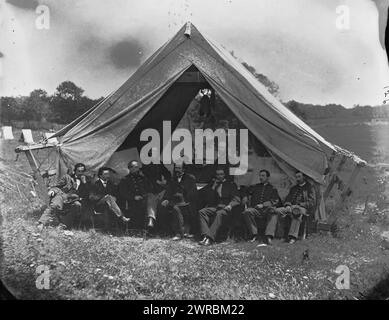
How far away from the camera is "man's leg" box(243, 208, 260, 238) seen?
3.95 meters

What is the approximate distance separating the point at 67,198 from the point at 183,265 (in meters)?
1.25

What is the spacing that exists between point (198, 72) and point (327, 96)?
4.07 feet

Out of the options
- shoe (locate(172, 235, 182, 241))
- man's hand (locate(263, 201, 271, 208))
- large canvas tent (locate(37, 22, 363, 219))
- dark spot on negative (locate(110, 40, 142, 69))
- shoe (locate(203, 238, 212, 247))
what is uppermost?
dark spot on negative (locate(110, 40, 142, 69))

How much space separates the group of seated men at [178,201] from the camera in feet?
12.9

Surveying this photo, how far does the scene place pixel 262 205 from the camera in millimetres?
3986

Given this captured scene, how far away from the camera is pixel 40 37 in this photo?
12.2 ft

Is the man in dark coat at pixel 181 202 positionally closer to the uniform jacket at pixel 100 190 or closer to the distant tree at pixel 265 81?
the uniform jacket at pixel 100 190

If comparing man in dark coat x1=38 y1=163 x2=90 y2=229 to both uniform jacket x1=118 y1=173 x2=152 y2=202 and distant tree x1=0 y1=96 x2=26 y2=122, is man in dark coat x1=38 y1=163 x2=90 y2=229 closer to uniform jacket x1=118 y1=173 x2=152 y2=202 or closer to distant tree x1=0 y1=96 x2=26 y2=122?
uniform jacket x1=118 y1=173 x2=152 y2=202

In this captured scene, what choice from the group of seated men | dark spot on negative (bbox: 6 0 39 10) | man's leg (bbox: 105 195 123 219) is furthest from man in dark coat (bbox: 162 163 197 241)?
dark spot on negative (bbox: 6 0 39 10)

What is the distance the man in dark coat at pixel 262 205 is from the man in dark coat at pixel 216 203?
0.13 m

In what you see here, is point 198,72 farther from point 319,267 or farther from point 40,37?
point 319,267

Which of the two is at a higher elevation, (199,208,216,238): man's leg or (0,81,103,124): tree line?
(0,81,103,124): tree line
